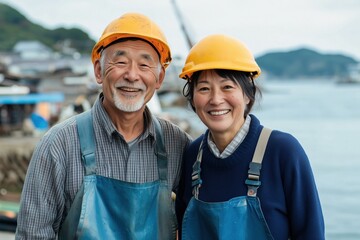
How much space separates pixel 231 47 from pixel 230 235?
948 millimetres

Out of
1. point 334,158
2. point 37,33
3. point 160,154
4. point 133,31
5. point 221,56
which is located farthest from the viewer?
point 37,33

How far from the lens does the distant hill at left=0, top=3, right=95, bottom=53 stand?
3828 inches

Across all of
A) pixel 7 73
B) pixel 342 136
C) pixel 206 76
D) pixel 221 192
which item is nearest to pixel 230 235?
pixel 221 192

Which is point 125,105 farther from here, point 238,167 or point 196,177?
point 238,167

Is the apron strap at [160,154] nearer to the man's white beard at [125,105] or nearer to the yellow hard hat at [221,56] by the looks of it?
the man's white beard at [125,105]

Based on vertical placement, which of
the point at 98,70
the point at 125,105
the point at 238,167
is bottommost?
the point at 238,167

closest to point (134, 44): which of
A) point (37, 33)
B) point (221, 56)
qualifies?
point (221, 56)

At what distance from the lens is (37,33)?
104m

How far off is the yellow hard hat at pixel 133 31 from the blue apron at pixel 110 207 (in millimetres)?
464

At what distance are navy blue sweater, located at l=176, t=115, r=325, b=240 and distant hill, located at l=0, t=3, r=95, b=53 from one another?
95311 millimetres

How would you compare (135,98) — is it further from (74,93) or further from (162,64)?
(74,93)

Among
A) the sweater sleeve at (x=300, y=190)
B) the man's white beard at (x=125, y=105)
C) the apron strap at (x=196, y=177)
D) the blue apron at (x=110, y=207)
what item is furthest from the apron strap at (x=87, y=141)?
the sweater sleeve at (x=300, y=190)

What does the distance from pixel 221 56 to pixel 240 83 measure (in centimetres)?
17

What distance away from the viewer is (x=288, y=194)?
2.65 meters
